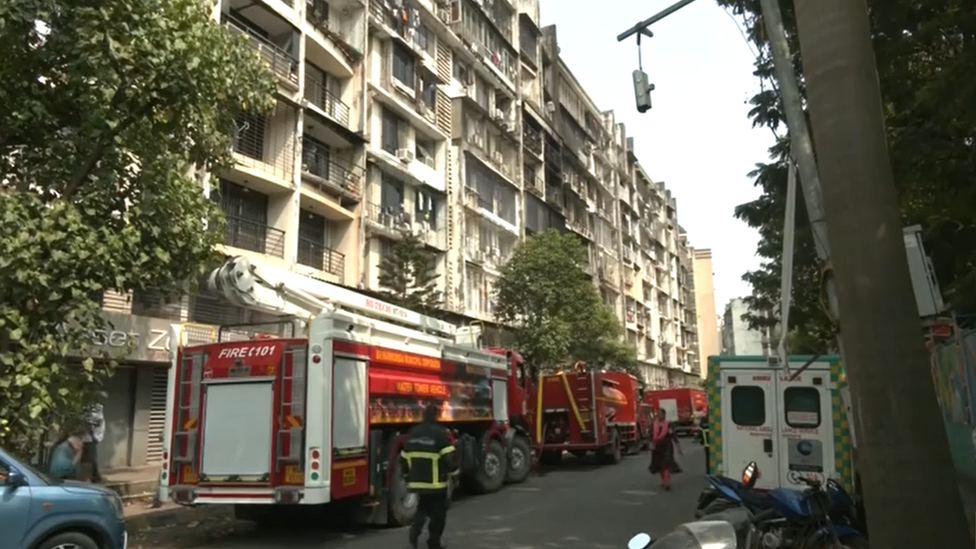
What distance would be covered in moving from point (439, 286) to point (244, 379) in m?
20.6

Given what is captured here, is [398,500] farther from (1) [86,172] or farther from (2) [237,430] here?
(1) [86,172]

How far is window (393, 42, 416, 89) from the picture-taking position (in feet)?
96.0

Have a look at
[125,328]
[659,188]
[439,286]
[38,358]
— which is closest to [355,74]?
[439,286]

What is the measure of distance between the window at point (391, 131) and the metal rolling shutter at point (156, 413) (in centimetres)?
1237

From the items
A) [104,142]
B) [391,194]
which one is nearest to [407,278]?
[391,194]

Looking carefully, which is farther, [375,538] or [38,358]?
[375,538]

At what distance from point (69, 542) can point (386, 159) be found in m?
21.6

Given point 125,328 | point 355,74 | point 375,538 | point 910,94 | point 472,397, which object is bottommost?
point 375,538

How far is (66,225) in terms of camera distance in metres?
9.24

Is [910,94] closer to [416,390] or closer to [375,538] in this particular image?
[416,390]

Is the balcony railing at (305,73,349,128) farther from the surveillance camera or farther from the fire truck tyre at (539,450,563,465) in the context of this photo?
the surveillance camera

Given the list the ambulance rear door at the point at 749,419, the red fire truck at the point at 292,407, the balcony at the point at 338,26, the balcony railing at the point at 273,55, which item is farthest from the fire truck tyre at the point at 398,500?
the balcony at the point at 338,26

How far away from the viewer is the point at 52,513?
6.71 metres

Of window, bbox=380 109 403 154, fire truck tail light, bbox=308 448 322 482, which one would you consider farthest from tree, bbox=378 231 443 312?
fire truck tail light, bbox=308 448 322 482
